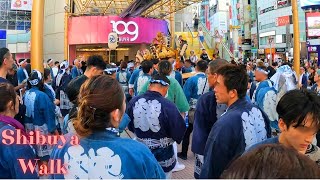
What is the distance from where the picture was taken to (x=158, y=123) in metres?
3.66

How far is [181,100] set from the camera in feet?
16.9

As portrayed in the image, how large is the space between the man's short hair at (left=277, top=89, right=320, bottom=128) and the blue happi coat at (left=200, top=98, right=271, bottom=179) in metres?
0.47

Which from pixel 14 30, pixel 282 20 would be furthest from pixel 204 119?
pixel 282 20

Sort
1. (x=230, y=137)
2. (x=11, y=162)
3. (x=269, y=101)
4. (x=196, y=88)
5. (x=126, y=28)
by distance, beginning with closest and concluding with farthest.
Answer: (x=11, y=162) < (x=230, y=137) < (x=269, y=101) < (x=196, y=88) < (x=126, y=28)

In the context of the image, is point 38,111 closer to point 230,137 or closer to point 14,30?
point 230,137

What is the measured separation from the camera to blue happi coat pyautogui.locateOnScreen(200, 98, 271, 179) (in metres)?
2.37

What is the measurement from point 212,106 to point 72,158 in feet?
6.06

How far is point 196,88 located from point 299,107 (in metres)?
4.17

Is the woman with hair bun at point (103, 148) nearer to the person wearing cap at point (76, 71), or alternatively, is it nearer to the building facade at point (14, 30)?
the person wearing cap at point (76, 71)

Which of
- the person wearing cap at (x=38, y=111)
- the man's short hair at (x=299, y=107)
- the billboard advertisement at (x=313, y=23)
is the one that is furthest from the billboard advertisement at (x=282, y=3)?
the man's short hair at (x=299, y=107)

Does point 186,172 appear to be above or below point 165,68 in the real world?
below

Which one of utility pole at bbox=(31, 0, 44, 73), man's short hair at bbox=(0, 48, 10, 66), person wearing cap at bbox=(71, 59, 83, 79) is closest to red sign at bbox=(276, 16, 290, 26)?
person wearing cap at bbox=(71, 59, 83, 79)

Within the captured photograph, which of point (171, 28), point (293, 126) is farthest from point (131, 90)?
point (171, 28)

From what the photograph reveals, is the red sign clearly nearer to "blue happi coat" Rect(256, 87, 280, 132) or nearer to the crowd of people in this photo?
"blue happi coat" Rect(256, 87, 280, 132)
